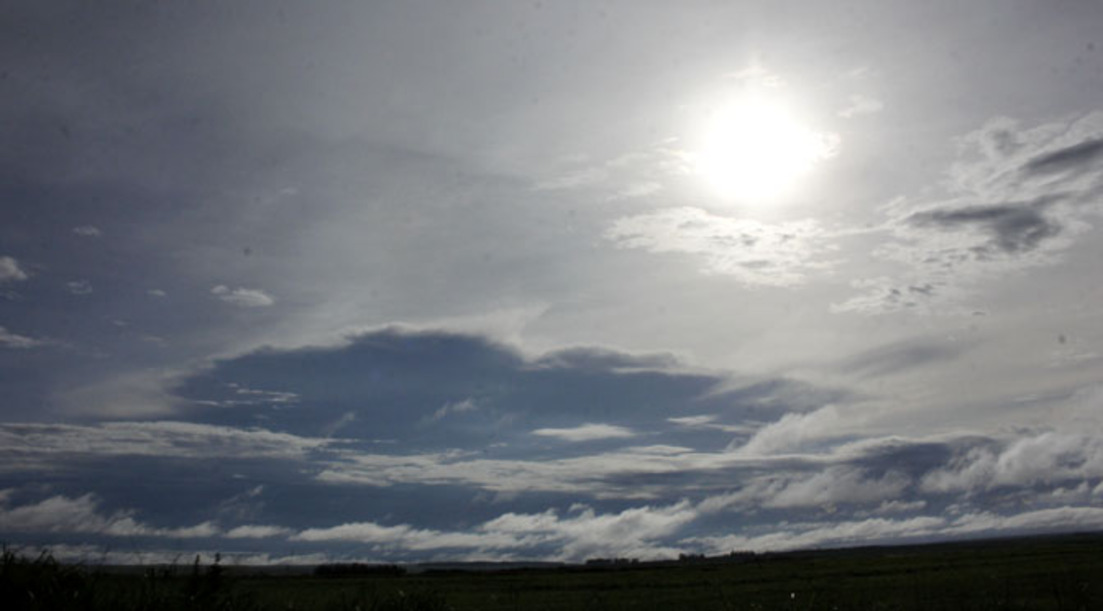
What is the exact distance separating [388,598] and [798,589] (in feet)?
146

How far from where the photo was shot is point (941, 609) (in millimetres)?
22469

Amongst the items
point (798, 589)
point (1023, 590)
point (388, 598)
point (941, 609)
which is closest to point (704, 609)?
point (941, 609)

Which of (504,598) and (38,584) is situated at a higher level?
(38,584)

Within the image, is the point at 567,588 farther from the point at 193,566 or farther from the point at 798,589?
the point at 193,566

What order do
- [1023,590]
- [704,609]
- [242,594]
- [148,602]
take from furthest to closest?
[1023,590]
[704,609]
[242,594]
[148,602]

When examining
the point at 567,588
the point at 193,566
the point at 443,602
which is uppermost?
the point at 193,566

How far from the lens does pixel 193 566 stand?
9.81m

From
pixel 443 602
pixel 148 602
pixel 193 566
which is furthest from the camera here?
pixel 443 602

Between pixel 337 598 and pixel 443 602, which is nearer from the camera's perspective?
pixel 337 598

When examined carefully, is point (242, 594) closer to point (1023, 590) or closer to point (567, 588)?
point (1023, 590)

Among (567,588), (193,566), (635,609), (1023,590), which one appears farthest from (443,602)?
(567,588)

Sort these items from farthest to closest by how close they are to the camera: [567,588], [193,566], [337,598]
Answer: [567,588]
[337,598]
[193,566]

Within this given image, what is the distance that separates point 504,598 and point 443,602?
146 ft

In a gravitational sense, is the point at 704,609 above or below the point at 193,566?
below
